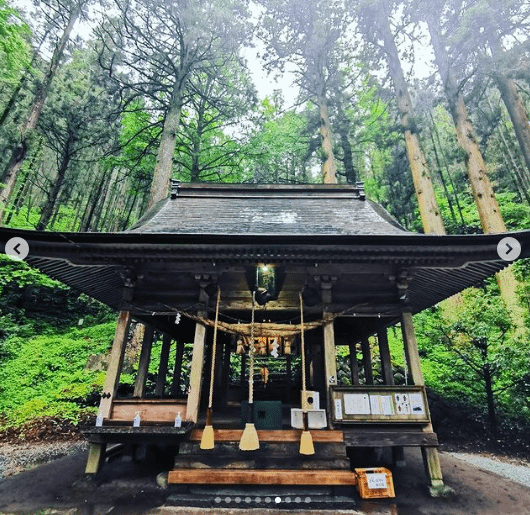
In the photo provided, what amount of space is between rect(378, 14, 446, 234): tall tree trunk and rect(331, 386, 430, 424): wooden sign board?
26.5 feet

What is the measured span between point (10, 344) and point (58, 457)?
7.83 m

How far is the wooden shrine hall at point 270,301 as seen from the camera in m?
4.97

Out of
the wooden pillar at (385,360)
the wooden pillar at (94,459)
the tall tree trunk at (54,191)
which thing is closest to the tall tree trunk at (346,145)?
the wooden pillar at (385,360)

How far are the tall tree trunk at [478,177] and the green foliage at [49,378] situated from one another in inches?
551

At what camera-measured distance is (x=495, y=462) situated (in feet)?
22.2

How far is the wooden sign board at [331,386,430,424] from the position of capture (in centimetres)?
518

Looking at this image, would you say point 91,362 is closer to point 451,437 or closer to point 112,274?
point 112,274

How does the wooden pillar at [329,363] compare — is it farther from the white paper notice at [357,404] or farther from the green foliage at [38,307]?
the green foliage at [38,307]

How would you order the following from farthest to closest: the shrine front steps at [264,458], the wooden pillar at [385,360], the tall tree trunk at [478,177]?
the tall tree trunk at [478,177] < the wooden pillar at [385,360] < the shrine front steps at [264,458]

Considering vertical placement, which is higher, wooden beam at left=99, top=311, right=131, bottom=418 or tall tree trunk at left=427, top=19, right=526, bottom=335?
tall tree trunk at left=427, top=19, right=526, bottom=335

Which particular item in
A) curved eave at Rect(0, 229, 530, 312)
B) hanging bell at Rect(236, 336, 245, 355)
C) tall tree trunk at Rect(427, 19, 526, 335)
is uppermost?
tall tree trunk at Rect(427, 19, 526, 335)

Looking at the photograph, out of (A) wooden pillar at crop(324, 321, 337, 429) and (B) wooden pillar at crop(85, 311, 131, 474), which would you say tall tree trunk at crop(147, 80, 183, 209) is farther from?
(A) wooden pillar at crop(324, 321, 337, 429)

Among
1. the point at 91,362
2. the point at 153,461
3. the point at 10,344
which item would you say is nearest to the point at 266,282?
the point at 153,461

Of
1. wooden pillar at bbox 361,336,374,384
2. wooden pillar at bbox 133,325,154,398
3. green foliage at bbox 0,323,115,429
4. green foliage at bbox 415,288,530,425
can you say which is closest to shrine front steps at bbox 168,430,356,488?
wooden pillar at bbox 133,325,154,398
